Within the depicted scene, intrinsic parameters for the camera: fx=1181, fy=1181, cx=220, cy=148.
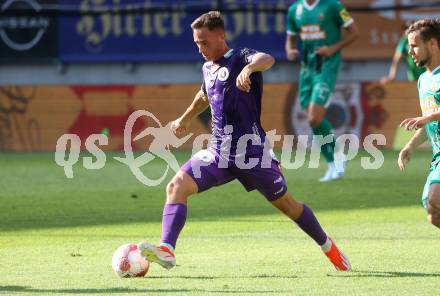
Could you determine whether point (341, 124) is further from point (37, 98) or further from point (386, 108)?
point (37, 98)

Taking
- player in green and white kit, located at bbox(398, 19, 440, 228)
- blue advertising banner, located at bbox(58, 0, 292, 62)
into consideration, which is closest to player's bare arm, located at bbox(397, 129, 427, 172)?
player in green and white kit, located at bbox(398, 19, 440, 228)

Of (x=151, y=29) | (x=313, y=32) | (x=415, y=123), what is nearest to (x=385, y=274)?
(x=415, y=123)

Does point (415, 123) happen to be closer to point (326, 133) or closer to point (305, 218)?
point (305, 218)

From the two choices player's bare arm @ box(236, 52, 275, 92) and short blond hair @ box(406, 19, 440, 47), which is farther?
short blond hair @ box(406, 19, 440, 47)

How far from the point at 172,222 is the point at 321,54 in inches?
314

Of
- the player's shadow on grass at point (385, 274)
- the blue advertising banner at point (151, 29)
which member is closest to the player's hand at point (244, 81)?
the player's shadow on grass at point (385, 274)

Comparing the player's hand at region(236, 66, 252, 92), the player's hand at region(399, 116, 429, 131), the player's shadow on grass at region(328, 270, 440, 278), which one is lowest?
the player's shadow on grass at region(328, 270, 440, 278)

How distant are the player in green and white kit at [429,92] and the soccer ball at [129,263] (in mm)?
1877

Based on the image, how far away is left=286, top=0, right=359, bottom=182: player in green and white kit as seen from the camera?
15750mm

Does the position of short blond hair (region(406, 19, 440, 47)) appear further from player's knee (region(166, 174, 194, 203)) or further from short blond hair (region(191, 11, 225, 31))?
player's knee (region(166, 174, 194, 203))

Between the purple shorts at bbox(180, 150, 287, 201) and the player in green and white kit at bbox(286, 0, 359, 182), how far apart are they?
24.0ft

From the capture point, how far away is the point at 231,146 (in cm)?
845

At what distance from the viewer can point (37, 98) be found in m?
22.5

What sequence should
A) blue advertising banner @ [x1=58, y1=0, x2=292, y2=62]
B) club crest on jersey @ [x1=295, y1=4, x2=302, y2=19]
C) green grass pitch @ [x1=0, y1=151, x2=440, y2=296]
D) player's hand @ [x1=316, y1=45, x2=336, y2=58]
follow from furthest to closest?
blue advertising banner @ [x1=58, y1=0, x2=292, y2=62]
club crest on jersey @ [x1=295, y1=4, x2=302, y2=19]
player's hand @ [x1=316, y1=45, x2=336, y2=58]
green grass pitch @ [x1=0, y1=151, x2=440, y2=296]
